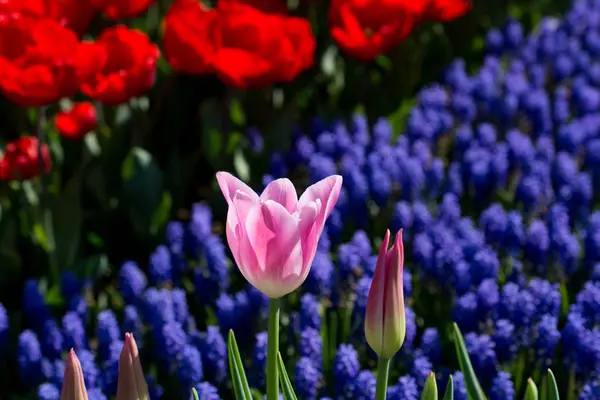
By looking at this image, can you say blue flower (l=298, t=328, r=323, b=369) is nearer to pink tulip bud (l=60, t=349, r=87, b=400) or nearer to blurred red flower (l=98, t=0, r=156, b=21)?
pink tulip bud (l=60, t=349, r=87, b=400)

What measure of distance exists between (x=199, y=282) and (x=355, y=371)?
0.51 m

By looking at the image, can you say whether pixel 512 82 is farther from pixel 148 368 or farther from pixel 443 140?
pixel 148 368

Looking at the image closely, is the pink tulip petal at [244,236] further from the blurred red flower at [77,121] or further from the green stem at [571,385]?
the blurred red flower at [77,121]

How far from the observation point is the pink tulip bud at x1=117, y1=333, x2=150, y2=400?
45.3 inches

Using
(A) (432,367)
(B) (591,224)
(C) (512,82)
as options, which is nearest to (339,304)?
(A) (432,367)

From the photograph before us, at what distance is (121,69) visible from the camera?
7.34 ft

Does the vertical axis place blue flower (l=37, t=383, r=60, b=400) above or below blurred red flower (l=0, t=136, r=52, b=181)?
below

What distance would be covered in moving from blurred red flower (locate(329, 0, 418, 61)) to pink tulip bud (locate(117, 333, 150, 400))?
159 cm

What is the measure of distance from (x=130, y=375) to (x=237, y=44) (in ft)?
4.49

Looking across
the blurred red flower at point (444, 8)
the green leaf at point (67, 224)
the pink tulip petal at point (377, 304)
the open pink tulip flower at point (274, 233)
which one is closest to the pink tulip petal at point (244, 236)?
the open pink tulip flower at point (274, 233)

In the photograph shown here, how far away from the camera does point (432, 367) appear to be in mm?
1805

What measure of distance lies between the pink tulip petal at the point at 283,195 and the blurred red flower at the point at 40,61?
97cm

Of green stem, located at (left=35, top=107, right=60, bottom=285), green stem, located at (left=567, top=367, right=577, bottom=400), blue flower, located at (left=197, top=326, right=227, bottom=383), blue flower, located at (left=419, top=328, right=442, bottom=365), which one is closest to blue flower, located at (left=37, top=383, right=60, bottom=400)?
blue flower, located at (left=197, top=326, right=227, bottom=383)

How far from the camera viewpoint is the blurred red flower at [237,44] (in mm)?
2330
